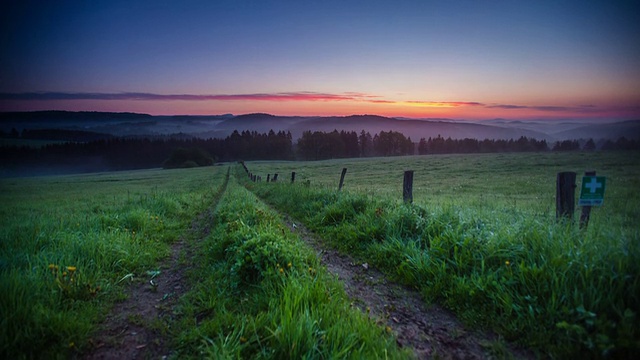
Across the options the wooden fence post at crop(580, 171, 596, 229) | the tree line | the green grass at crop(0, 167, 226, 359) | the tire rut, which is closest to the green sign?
the wooden fence post at crop(580, 171, 596, 229)

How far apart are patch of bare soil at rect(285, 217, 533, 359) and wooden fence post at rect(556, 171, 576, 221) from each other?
12.3 feet

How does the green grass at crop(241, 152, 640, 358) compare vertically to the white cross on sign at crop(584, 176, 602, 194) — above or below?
below

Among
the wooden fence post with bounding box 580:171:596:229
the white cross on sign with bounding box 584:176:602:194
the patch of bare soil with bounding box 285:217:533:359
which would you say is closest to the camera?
the patch of bare soil with bounding box 285:217:533:359

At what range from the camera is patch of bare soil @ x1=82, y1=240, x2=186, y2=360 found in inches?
128

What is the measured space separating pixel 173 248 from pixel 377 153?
388 feet

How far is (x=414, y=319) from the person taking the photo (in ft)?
13.5

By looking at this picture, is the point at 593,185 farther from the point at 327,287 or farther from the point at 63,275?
the point at 63,275

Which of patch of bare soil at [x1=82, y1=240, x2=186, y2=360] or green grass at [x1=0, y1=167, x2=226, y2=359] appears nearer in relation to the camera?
green grass at [x1=0, y1=167, x2=226, y2=359]

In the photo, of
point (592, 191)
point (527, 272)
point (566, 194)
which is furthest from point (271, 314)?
point (566, 194)

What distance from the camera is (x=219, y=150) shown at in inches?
5044

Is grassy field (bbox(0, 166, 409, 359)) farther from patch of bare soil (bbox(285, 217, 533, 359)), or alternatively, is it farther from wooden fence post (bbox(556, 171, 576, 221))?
wooden fence post (bbox(556, 171, 576, 221))

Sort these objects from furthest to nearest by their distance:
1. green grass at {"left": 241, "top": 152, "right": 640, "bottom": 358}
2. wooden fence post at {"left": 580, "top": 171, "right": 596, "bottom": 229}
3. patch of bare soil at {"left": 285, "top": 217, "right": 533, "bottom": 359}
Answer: wooden fence post at {"left": 580, "top": 171, "right": 596, "bottom": 229} < patch of bare soil at {"left": 285, "top": 217, "right": 533, "bottom": 359} < green grass at {"left": 241, "top": 152, "right": 640, "bottom": 358}

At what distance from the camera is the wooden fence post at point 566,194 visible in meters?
5.68

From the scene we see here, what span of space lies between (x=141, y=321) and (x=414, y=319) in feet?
13.0
